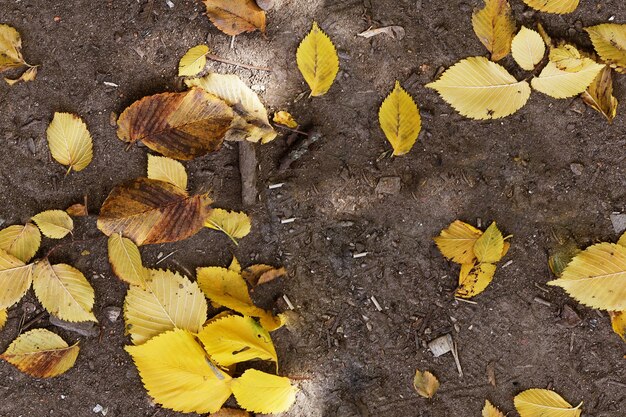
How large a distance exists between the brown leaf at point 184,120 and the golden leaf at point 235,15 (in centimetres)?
23

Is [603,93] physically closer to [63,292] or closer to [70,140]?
[70,140]

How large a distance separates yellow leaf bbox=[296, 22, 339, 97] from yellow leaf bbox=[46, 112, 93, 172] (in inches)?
28.5

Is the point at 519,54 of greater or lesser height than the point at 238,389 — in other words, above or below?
above

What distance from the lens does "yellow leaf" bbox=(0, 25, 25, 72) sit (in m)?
1.79

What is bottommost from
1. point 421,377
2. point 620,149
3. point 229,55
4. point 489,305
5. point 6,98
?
point 421,377

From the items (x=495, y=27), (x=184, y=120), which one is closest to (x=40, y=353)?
(x=184, y=120)

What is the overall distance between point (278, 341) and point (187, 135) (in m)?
0.72

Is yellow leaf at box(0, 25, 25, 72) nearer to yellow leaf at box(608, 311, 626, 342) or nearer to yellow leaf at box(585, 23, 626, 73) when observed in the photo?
yellow leaf at box(585, 23, 626, 73)

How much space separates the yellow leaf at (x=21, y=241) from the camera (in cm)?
181

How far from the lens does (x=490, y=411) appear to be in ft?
6.01

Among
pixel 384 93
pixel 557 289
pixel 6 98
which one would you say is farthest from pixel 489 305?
pixel 6 98

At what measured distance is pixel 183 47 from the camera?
5.96 ft

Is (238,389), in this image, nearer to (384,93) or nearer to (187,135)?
(187,135)

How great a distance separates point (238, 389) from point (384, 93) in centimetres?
104
